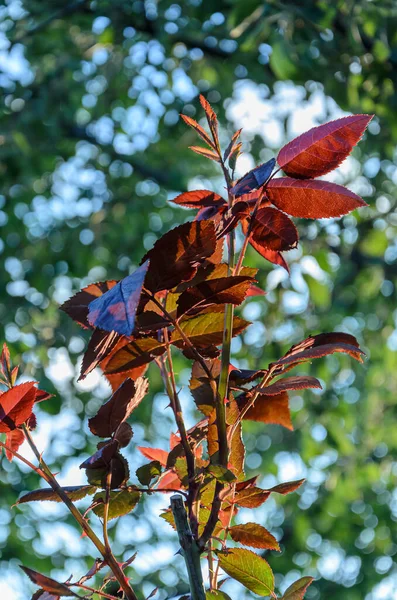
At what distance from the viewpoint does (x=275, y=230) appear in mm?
463

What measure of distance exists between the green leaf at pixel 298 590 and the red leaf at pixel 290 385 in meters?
0.11

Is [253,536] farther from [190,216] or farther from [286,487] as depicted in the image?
[190,216]

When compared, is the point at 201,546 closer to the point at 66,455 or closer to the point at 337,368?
the point at 337,368

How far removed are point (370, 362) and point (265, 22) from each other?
6.18 ft

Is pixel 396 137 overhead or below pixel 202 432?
below

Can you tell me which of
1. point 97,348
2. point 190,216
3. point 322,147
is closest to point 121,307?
point 97,348

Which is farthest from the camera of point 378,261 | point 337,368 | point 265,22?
point 337,368

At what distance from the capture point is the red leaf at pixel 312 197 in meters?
0.44

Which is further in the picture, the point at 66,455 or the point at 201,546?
the point at 66,455

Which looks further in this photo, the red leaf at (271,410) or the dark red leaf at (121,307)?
the red leaf at (271,410)

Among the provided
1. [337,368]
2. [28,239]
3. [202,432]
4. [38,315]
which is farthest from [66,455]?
[202,432]

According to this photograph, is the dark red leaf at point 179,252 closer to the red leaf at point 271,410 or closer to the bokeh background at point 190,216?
the red leaf at point 271,410

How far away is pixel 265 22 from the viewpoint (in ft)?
6.17

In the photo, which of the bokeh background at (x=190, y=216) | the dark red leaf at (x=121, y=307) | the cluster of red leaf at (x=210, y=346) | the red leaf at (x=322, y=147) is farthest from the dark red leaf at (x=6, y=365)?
the bokeh background at (x=190, y=216)
